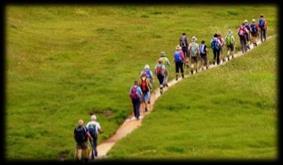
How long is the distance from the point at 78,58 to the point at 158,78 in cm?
1323

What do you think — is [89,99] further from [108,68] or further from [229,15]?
[229,15]

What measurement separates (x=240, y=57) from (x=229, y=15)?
79.4ft

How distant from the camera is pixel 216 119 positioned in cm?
3684

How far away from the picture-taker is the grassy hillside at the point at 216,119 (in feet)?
101

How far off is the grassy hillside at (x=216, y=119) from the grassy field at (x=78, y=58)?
0.89 m

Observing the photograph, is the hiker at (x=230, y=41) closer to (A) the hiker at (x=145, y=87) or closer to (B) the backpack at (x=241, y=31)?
(B) the backpack at (x=241, y=31)

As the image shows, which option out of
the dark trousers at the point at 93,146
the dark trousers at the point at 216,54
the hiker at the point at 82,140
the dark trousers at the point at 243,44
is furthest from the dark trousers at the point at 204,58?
the hiker at the point at 82,140

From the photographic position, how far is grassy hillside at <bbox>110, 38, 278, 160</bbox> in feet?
101

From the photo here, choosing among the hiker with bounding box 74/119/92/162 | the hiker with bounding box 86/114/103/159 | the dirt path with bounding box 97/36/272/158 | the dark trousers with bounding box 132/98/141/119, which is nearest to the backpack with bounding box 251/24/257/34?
the dirt path with bounding box 97/36/272/158

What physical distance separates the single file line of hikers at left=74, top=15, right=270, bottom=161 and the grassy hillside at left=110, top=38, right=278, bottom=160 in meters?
0.76

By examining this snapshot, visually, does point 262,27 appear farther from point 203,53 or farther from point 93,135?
point 93,135

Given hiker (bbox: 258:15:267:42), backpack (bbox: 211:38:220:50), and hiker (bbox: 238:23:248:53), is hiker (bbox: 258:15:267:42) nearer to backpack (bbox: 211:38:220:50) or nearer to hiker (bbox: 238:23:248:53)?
hiker (bbox: 238:23:248:53)

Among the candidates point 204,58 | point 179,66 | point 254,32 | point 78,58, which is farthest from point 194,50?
point 254,32

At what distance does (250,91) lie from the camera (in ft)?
138
